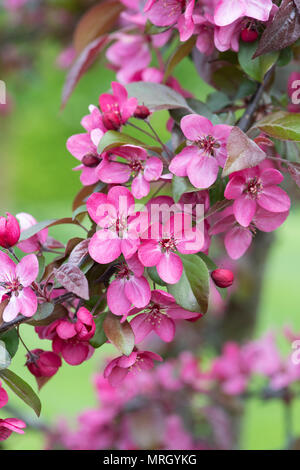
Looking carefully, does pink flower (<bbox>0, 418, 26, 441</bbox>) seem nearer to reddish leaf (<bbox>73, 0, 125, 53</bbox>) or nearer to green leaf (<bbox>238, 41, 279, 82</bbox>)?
green leaf (<bbox>238, 41, 279, 82</bbox>)

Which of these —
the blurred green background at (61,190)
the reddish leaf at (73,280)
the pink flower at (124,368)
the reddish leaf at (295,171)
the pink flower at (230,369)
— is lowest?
the pink flower at (124,368)

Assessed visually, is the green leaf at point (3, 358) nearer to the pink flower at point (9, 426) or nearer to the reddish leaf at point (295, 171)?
the pink flower at point (9, 426)

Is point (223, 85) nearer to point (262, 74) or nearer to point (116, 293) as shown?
point (262, 74)

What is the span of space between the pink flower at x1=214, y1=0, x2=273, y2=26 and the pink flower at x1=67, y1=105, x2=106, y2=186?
14cm

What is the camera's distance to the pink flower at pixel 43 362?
1.68 ft

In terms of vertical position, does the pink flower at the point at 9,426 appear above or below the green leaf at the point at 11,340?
below

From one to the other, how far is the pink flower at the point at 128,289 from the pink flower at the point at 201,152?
85 mm

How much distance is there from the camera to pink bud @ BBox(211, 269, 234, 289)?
19.0 inches

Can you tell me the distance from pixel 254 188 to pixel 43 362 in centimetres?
25

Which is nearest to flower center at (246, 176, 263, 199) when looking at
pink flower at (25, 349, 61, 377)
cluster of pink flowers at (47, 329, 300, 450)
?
pink flower at (25, 349, 61, 377)

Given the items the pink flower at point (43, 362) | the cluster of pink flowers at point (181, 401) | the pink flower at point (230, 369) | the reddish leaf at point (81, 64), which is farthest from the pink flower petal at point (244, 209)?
the pink flower at point (230, 369)

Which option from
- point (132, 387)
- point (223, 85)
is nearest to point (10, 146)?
point (132, 387)

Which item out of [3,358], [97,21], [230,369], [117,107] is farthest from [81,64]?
[230,369]
